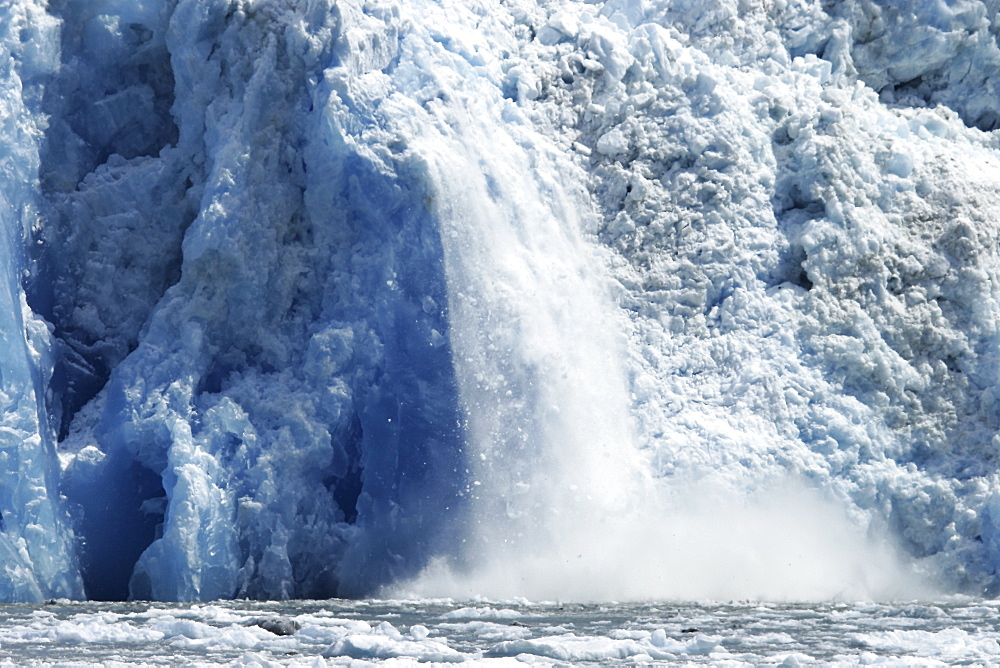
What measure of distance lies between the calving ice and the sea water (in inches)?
34.0

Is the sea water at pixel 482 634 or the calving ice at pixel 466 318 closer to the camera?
the sea water at pixel 482 634

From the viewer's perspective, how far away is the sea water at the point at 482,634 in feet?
25.9

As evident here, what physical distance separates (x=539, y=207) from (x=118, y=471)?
4.01 meters

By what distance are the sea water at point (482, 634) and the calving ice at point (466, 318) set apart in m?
0.86

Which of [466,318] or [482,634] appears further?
[466,318]

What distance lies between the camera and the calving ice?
1156 centimetres

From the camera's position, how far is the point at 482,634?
8.88 m

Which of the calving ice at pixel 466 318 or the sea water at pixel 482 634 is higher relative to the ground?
the calving ice at pixel 466 318

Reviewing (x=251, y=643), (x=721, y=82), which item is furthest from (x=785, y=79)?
(x=251, y=643)

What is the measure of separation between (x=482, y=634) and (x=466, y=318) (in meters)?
3.70

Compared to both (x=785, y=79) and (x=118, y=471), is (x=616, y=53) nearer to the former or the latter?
(x=785, y=79)

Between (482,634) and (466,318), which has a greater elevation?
(466,318)

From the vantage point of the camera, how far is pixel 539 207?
12.8 metres

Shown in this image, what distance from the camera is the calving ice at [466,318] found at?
1156 centimetres
